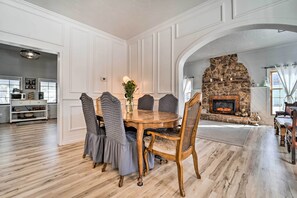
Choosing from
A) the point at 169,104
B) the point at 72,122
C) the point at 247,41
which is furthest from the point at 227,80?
the point at 72,122

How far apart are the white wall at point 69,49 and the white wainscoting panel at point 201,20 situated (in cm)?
203

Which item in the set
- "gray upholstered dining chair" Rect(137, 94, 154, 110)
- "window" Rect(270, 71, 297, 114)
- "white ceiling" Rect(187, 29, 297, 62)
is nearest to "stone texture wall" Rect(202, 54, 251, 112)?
"white ceiling" Rect(187, 29, 297, 62)

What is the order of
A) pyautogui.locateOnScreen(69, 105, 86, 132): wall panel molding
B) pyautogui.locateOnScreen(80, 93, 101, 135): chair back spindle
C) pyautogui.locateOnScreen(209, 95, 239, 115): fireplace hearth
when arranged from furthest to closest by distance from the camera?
1. pyautogui.locateOnScreen(209, 95, 239, 115): fireplace hearth
2. pyautogui.locateOnScreen(69, 105, 86, 132): wall panel molding
3. pyautogui.locateOnScreen(80, 93, 101, 135): chair back spindle

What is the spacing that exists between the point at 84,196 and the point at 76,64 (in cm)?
283

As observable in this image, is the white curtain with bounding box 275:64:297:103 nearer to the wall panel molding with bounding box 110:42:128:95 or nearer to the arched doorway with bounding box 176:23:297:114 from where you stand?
the arched doorway with bounding box 176:23:297:114

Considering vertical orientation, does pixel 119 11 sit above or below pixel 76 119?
above

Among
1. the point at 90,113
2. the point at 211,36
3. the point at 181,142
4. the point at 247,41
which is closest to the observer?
the point at 181,142

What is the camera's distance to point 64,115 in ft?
10.1

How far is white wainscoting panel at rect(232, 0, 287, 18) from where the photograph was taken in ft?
6.59

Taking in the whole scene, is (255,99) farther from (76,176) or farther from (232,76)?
(76,176)

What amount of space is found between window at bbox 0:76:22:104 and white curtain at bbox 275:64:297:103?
10443mm

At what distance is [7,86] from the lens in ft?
18.8

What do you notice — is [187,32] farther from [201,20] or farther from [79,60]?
[79,60]

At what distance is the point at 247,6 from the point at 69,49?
3.57m
